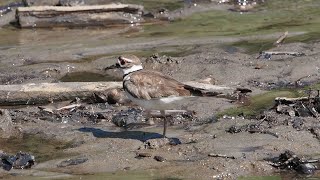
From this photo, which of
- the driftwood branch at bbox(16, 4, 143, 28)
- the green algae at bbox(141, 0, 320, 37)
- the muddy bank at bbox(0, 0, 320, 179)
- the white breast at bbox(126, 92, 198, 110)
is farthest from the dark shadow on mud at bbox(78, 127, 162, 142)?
the driftwood branch at bbox(16, 4, 143, 28)

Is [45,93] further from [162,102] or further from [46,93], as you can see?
[162,102]

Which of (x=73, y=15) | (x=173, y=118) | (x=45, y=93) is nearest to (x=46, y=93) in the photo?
(x=45, y=93)

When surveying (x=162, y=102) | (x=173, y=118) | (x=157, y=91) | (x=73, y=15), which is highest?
(x=157, y=91)

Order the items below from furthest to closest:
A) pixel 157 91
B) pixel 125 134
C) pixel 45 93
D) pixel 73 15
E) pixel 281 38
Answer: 1. pixel 73 15
2. pixel 281 38
3. pixel 45 93
4. pixel 125 134
5. pixel 157 91

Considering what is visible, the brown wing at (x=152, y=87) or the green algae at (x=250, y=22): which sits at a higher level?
the brown wing at (x=152, y=87)

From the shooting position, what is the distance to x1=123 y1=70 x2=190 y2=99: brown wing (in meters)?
9.87

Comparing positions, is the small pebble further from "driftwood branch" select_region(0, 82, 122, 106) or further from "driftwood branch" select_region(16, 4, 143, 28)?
"driftwood branch" select_region(16, 4, 143, 28)

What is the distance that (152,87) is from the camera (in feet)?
32.7

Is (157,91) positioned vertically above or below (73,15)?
above

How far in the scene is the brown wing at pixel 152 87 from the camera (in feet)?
32.4

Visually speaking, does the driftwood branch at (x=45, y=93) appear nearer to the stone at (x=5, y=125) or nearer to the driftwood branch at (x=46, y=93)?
the driftwood branch at (x=46, y=93)

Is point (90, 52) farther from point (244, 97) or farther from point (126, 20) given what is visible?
point (244, 97)

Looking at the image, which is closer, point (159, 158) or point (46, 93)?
point (159, 158)

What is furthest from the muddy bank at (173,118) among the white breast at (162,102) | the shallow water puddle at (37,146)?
the white breast at (162,102)
